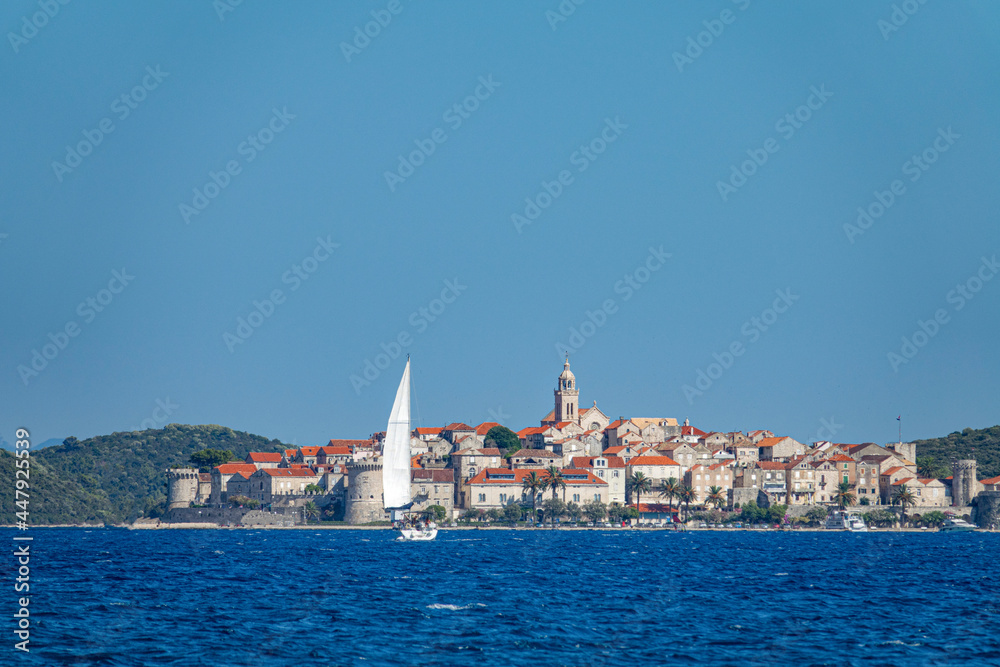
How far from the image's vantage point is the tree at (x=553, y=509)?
14250cm

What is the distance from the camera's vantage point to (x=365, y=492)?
453 feet

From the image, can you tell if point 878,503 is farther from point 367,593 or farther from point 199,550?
point 367,593

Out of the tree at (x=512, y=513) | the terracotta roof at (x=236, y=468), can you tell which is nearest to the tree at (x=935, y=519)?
the tree at (x=512, y=513)

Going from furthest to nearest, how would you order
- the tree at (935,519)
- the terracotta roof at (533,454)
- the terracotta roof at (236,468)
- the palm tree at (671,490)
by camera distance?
the terracotta roof at (533,454), the terracotta roof at (236,468), the palm tree at (671,490), the tree at (935,519)

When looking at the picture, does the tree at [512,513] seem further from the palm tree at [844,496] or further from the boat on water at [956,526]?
the boat on water at [956,526]

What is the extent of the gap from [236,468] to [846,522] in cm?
7012

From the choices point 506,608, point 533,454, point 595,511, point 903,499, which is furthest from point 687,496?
point 506,608

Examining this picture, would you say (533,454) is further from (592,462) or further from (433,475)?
(433,475)

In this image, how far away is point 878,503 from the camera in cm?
14838

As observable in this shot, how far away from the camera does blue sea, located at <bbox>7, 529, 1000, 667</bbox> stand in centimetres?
3612

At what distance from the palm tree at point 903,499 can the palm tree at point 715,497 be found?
19124 mm

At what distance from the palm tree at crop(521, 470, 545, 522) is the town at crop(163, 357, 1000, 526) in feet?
0.52

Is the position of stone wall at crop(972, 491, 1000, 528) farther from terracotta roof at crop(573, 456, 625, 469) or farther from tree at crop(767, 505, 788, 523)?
terracotta roof at crop(573, 456, 625, 469)

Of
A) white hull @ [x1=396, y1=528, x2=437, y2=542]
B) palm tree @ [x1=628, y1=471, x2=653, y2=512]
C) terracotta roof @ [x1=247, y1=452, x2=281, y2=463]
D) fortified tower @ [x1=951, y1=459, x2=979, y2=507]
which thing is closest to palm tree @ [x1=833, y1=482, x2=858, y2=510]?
fortified tower @ [x1=951, y1=459, x2=979, y2=507]
